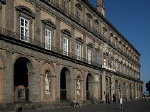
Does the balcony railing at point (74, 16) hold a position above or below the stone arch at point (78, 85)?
above

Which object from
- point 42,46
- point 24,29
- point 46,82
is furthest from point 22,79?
point 24,29

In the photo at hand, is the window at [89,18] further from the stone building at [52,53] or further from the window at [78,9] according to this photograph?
the window at [78,9]

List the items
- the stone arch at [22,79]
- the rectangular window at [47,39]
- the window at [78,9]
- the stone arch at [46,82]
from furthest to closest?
the window at [78,9], the rectangular window at [47,39], the stone arch at [46,82], the stone arch at [22,79]

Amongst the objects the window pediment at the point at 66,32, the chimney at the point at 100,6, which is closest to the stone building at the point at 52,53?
the window pediment at the point at 66,32

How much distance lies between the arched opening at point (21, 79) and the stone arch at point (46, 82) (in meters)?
1.80

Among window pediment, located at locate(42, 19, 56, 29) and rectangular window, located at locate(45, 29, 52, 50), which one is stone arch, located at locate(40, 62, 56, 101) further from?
window pediment, located at locate(42, 19, 56, 29)

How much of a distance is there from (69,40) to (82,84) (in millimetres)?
7559

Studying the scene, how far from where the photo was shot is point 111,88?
59.5 meters

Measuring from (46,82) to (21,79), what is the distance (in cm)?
276

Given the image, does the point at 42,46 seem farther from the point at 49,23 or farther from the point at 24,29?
the point at 24,29

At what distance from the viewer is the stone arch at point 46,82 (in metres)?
31.5

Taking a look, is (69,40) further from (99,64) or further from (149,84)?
(149,84)

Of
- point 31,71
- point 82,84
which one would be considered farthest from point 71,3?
point 31,71

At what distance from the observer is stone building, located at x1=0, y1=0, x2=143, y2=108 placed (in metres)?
25.9
